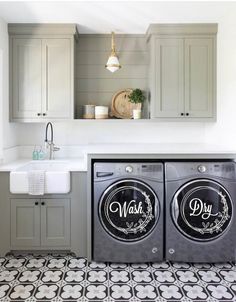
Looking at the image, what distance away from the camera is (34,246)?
2547 millimetres

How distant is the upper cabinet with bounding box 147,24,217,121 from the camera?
2891mm

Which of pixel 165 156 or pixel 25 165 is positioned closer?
pixel 165 156

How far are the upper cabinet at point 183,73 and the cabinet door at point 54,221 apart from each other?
1.35 m

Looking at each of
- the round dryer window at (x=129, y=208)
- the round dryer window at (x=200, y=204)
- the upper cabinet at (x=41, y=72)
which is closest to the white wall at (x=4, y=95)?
the upper cabinet at (x=41, y=72)

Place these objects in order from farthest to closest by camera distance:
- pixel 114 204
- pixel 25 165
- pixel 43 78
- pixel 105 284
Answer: pixel 43 78 < pixel 25 165 < pixel 114 204 < pixel 105 284

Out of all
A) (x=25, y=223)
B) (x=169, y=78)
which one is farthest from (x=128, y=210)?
(x=169, y=78)

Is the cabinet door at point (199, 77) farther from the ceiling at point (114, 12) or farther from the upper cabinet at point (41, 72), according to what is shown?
the upper cabinet at point (41, 72)

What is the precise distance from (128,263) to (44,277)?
0.74 m

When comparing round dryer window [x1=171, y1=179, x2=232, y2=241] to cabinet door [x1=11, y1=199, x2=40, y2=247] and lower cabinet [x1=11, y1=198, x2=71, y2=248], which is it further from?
cabinet door [x1=11, y1=199, x2=40, y2=247]

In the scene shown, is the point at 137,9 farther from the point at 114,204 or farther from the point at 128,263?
the point at 128,263

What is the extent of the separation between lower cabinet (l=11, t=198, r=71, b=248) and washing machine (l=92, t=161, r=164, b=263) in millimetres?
320

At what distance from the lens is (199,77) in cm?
292

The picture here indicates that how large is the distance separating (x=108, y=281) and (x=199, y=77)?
7.22 ft

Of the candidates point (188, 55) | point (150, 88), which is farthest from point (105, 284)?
point (188, 55)
